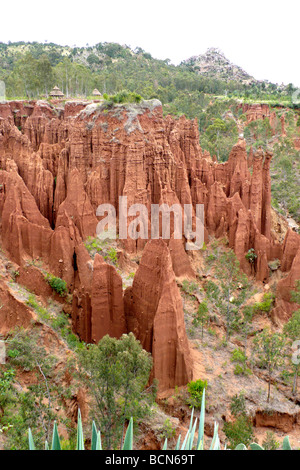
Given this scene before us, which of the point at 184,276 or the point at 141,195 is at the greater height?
the point at 141,195

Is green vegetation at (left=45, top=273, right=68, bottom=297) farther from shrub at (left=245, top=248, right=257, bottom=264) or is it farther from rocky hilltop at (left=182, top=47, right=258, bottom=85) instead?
rocky hilltop at (left=182, top=47, right=258, bottom=85)

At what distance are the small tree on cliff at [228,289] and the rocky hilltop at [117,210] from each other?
1906mm

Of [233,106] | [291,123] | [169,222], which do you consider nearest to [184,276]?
[169,222]

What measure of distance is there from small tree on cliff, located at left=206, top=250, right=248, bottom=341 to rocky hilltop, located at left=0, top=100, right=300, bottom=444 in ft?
6.25

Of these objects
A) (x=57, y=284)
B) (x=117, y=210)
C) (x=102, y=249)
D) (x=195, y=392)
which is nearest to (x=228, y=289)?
(x=102, y=249)

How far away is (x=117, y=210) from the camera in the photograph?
25.8m

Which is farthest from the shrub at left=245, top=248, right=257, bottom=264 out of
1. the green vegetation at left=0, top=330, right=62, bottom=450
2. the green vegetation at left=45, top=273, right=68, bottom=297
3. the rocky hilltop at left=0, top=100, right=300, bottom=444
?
the green vegetation at left=0, top=330, right=62, bottom=450

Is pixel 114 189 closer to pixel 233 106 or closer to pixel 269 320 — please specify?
pixel 269 320

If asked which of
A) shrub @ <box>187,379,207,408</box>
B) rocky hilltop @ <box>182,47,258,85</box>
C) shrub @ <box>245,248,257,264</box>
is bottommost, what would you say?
shrub @ <box>187,379,207,408</box>

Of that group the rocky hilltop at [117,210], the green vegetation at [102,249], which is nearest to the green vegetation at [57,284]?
the rocky hilltop at [117,210]

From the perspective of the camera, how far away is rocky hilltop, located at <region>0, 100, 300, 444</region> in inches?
603

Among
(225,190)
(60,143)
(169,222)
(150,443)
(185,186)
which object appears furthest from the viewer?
(225,190)

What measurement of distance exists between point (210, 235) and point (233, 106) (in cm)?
5889

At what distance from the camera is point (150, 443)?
11.5 metres
